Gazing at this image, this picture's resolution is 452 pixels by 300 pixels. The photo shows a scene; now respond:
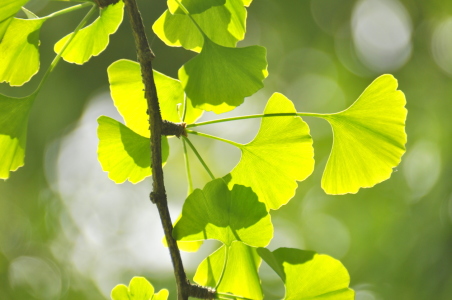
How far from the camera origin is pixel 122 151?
508mm

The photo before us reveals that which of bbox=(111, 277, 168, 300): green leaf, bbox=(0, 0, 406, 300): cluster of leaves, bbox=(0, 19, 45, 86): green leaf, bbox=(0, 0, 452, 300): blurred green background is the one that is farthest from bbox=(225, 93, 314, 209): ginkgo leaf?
bbox=(0, 0, 452, 300): blurred green background

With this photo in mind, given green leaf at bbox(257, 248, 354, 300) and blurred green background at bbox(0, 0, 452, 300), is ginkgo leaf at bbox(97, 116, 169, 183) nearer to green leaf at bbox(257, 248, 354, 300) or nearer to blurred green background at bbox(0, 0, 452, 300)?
green leaf at bbox(257, 248, 354, 300)

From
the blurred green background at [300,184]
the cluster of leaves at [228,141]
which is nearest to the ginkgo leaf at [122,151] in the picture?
the cluster of leaves at [228,141]

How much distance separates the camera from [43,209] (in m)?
3.25

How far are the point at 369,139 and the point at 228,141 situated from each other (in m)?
0.13

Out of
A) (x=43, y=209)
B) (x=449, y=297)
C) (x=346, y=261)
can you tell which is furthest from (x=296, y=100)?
(x=43, y=209)

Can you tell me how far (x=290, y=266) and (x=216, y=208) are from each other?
8 centimetres

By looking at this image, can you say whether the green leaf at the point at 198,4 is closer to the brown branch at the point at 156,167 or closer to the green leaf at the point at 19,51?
the brown branch at the point at 156,167

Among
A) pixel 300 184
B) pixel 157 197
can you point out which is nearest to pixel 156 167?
pixel 157 197

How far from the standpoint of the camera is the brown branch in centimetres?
41

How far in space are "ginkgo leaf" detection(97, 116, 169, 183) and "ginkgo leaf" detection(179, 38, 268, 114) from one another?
0.08 meters

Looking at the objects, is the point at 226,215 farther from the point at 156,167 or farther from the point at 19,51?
the point at 19,51

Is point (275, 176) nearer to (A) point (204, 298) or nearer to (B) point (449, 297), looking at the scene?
(A) point (204, 298)

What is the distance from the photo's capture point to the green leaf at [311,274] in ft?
1.40
